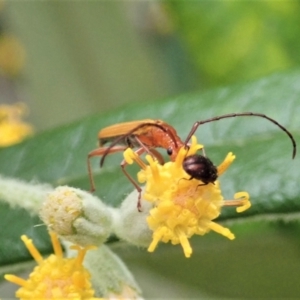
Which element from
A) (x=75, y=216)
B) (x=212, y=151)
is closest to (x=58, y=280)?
(x=75, y=216)

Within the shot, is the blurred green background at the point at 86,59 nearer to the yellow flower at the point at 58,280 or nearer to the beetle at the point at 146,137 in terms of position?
the beetle at the point at 146,137

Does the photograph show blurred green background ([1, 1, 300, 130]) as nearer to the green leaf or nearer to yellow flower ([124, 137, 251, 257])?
the green leaf

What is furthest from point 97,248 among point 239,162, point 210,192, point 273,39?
point 273,39

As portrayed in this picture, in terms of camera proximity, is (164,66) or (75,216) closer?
(75,216)

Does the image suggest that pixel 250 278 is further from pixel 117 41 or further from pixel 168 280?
pixel 117 41

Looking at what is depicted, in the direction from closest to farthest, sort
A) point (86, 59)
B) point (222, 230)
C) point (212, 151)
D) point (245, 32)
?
point (222, 230) → point (212, 151) → point (245, 32) → point (86, 59)

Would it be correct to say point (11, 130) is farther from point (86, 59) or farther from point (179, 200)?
point (86, 59)

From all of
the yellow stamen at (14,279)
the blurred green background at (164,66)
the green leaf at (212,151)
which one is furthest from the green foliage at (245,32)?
the yellow stamen at (14,279)
